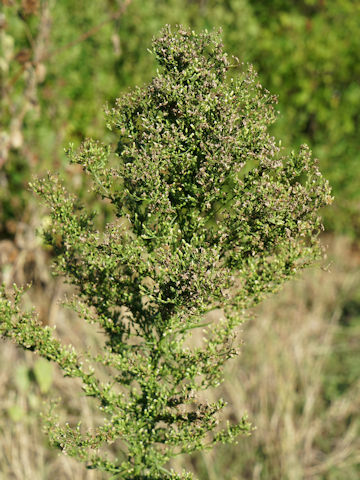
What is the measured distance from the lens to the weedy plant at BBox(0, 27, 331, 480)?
179 centimetres

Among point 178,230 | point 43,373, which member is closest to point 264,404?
point 43,373

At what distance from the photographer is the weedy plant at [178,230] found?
179 cm

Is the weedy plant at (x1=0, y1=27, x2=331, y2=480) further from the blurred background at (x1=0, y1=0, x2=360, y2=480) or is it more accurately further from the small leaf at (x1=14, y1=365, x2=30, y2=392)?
the small leaf at (x1=14, y1=365, x2=30, y2=392)

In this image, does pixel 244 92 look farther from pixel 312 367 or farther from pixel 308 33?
pixel 308 33

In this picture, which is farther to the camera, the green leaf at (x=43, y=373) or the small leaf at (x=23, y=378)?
the small leaf at (x=23, y=378)

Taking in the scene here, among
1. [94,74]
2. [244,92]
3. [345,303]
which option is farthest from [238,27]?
[244,92]

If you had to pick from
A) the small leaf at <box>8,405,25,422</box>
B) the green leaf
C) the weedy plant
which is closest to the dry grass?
the small leaf at <box>8,405,25,422</box>

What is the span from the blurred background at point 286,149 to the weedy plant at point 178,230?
1794 mm

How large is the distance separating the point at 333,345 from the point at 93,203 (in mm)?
3597

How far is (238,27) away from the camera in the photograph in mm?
7309

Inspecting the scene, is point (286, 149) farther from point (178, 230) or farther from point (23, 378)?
point (178, 230)

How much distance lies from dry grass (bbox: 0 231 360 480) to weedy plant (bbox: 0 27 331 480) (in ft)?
6.89

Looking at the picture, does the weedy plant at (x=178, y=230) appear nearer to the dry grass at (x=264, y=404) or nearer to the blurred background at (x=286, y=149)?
the blurred background at (x=286, y=149)

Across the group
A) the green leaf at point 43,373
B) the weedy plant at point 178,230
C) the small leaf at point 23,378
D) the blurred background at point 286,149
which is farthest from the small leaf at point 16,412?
the weedy plant at point 178,230
